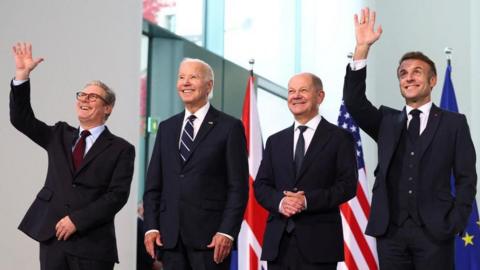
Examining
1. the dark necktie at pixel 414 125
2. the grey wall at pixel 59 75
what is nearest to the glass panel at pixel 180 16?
the grey wall at pixel 59 75

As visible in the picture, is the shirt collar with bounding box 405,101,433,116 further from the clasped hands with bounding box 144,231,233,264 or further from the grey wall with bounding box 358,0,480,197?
the grey wall with bounding box 358,0,480,197

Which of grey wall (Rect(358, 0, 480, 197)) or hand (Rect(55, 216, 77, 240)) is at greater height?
grey wall (Rect(358, 0, 480, 197))

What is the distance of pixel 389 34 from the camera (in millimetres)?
9375

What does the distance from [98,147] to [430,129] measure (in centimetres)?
156

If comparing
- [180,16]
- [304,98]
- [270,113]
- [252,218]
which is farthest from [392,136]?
[270,113]

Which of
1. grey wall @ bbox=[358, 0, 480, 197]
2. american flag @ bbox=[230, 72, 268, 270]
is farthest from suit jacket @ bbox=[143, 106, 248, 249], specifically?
grey wall @ bbox=[358, 0, 480, 197]

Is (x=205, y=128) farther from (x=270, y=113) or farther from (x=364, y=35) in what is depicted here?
(x=270, y=113)

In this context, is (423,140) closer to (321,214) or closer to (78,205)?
(321,214)

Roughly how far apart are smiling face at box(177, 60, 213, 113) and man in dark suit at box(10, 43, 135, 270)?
38 cm

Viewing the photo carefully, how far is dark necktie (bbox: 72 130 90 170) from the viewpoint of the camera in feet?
10.7

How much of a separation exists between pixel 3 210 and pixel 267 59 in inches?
214

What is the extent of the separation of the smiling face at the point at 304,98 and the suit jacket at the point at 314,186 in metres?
0.08

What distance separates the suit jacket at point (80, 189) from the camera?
10.2 ft

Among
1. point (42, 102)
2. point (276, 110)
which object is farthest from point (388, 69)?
point (42, 102)
